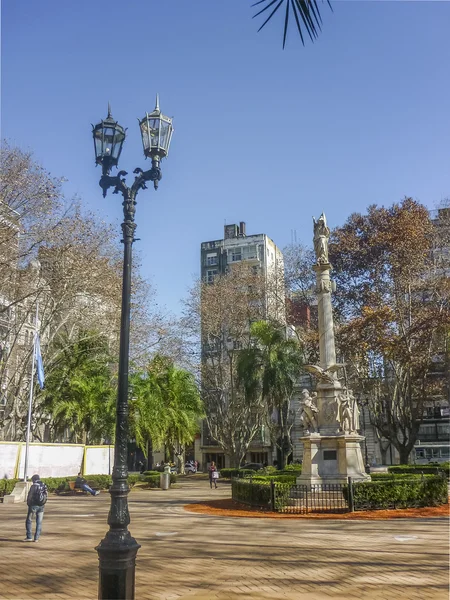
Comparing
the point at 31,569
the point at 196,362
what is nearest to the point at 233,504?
the point at 31,569

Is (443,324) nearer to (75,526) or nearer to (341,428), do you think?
(341,428)

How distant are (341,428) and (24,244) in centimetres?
1775

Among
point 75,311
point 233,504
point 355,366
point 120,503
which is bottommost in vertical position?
point 233,504

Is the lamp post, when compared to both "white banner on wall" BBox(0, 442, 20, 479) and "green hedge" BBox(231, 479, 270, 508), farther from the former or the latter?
"white banner on wall" BBox(0, 442, 20, 479)

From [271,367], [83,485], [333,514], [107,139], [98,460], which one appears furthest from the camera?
[271,367]

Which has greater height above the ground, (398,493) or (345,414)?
(345,414)

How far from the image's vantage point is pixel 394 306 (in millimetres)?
34812

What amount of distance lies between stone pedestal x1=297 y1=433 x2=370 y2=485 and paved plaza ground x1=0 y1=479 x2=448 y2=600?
461 cm

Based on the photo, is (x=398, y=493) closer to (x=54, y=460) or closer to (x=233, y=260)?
(x=54, y=460)

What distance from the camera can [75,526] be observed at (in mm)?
15117

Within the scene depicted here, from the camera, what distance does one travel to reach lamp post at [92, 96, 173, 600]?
6.08 metres

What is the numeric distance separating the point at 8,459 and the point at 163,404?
1472 centimetres

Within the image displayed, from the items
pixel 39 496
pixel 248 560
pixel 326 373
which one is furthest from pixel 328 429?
pixel 39 496

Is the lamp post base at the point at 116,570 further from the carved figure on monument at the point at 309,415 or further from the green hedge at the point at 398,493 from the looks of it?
the carved figure on monument at the point at 309,415
